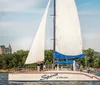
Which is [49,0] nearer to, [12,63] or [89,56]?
[12,63]

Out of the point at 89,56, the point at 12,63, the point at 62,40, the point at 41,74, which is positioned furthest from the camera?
the point at 89,56

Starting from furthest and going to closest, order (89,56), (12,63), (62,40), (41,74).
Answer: (89,56)
(12,63)
(62,40)
(41,74)

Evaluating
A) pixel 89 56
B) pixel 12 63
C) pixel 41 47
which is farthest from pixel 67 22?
pixel 89 56

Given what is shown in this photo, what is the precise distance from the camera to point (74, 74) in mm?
46531

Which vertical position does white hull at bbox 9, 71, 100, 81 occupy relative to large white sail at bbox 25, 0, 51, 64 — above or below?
below

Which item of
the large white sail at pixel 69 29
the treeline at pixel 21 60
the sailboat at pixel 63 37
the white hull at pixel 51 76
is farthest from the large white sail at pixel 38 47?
the treeline at pixel 21 60

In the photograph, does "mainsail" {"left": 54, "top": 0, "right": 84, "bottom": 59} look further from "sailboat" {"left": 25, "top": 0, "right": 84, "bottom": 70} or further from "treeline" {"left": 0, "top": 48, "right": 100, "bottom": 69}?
"treeline" {"left": 0, "top": 48, "right": 100, "bottom": 69}

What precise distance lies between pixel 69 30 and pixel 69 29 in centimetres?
14

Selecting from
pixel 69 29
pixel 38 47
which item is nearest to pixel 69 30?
pixel 69 29

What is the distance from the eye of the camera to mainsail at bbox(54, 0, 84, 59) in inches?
1989

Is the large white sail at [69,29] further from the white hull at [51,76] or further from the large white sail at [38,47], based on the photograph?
the white hull at [51,76]

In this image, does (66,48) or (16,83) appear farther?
(66,48)

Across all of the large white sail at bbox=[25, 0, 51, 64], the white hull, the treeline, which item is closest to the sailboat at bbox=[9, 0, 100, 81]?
the large white sail at bbox=[25, 0, 51, 64]

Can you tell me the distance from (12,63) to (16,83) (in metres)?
74.0
